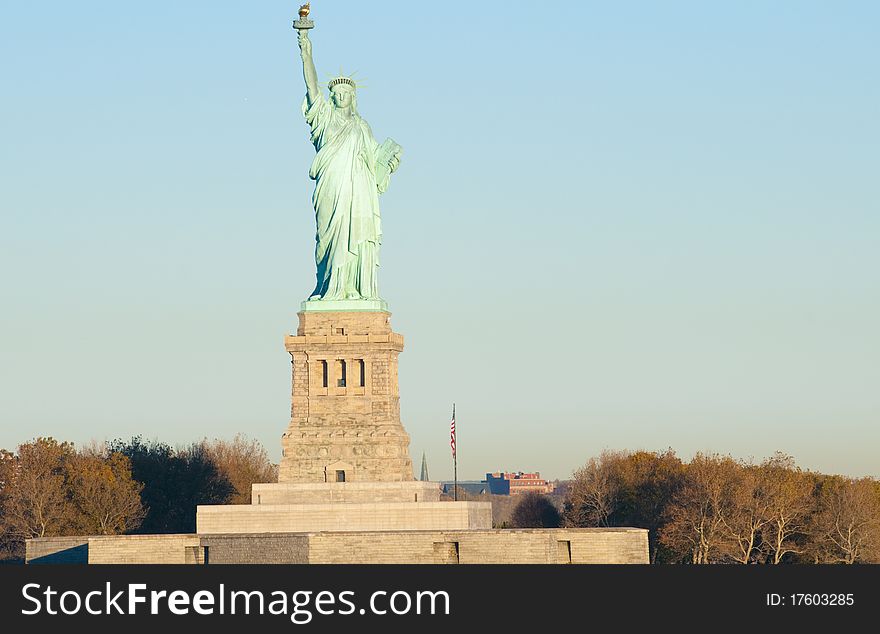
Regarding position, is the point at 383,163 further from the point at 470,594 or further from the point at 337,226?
the point at 470,594

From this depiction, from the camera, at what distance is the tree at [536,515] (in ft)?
367

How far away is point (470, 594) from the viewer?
55906 millimetres

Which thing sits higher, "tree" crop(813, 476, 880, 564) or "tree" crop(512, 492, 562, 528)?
"tree" crop(512, 492, 562, 528)

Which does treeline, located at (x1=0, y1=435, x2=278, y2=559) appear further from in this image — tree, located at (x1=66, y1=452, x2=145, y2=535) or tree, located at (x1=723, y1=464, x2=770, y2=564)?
tree, located at (x1=723, y1=464, x2=770, y2=564)

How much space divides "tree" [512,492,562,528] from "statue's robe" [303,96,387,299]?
128 feet

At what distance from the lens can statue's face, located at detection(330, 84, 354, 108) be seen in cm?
7406

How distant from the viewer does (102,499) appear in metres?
90.8

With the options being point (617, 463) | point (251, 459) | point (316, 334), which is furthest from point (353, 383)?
point (251, 459)

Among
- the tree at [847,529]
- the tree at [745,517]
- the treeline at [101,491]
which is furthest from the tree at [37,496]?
the tree at [847,529]

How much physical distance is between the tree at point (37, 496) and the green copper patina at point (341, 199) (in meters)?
22.7

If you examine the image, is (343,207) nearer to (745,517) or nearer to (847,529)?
(745,517)

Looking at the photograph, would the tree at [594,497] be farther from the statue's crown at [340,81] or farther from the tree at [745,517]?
the statue's crown at [340,81]

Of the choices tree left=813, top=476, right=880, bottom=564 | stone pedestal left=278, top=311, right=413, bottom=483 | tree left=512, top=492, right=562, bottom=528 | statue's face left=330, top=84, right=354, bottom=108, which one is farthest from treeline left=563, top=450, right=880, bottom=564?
statue's face left=330, top=84, right=354, bottom=108

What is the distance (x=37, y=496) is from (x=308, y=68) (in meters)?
27.4
